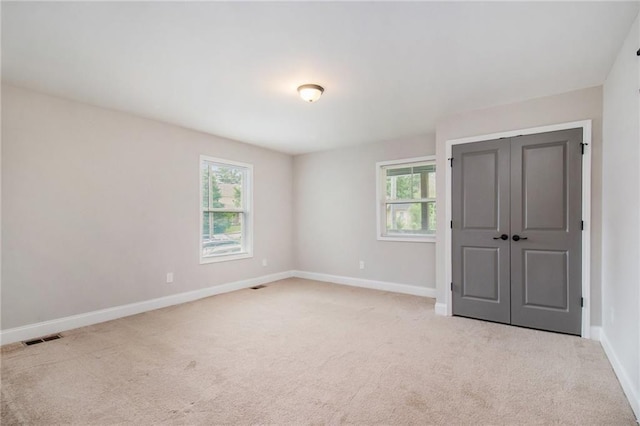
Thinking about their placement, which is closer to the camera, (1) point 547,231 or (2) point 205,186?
(1) point 547,231

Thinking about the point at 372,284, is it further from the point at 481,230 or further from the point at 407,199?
the point at 481,230

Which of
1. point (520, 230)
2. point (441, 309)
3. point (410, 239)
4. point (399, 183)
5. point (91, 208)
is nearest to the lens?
point (520, 230)

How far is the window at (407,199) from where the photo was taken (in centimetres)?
497

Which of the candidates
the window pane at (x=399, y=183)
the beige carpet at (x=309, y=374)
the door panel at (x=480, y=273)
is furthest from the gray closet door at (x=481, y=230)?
the window pane at (x=399, y=183)

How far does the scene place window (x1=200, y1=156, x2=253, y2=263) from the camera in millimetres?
4914

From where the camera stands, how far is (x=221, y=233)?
5184 millimetres

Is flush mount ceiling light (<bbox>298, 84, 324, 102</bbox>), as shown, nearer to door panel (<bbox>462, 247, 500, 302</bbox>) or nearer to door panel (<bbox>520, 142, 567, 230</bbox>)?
door panel (<bbox>520, 142, 567, 230</bbox>)

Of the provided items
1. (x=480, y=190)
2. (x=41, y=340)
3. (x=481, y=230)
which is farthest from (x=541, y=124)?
(x=41, y=340)

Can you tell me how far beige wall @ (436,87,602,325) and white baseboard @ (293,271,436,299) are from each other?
87 cm

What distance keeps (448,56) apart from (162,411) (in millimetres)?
3262

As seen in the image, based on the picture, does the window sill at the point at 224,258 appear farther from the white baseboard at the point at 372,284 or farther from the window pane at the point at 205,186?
the white baseboard at the point at 372,284

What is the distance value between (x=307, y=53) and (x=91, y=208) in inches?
118

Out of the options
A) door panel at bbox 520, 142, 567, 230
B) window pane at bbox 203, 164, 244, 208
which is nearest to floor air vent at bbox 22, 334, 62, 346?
window pane at bbox 203, 164, 244, 208

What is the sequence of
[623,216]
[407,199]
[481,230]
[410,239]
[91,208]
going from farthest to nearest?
[407,199] → [410,239] → [481,230] → [91,208] → [623,216]
